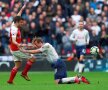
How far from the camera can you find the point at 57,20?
2889 cm

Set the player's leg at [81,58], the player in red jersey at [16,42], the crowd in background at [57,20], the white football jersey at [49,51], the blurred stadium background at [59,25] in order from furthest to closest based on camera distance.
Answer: the crowd in background at [57,20]
the blurred stadium background at [59,25]
the player's leg at [81,58]
the player in red jersey at [16,42]
the white football jersey at [49,51]

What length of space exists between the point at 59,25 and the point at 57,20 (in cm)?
40

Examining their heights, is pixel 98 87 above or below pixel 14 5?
below

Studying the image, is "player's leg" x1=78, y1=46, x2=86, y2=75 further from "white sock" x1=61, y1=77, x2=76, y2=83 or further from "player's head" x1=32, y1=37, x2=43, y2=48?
"player's head" x1=32, y1=37, x2=43, y2=48

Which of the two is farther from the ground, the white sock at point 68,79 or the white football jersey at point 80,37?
the white football jersey at point 80,37

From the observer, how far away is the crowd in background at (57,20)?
28000 mm

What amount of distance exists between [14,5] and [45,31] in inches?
102

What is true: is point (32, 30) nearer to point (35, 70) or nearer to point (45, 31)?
point (45, 31)

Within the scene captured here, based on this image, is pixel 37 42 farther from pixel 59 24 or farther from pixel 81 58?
pixel 59 24

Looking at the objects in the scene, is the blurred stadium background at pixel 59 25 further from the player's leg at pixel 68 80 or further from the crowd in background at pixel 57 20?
the player's leg at pixel 68 80

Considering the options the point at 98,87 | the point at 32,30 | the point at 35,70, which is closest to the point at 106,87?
the point at 98,87

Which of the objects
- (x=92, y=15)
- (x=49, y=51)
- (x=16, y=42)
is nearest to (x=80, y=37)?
(x=92, y=15)

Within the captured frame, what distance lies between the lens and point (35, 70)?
88.4ft

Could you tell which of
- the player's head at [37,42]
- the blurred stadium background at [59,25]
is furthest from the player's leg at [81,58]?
the player's head at [37,42]
